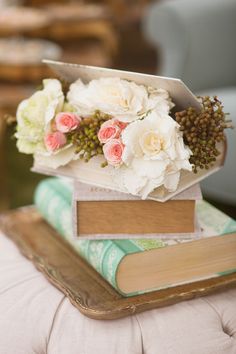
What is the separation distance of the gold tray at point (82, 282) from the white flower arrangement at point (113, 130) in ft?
0.66

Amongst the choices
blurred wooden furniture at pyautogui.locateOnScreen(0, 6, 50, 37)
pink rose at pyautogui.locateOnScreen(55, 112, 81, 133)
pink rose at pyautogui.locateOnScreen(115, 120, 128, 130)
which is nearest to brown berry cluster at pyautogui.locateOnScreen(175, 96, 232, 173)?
pink rose at pyautogui.locateOnScreen(115, 120, 128, 130)

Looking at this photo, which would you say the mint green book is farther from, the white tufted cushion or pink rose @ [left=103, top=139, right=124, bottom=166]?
pink rose @ [left=103, top=139, right=124, bottom=166]

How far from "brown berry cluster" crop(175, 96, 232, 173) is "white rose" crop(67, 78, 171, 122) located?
0.16ft

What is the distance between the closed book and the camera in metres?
1.22

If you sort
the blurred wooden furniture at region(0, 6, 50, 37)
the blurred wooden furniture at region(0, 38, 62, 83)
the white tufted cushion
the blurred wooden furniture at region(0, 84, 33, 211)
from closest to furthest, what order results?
the white tufted cushion, the blurred wooden furniture at region(0, 84, 33, 211), the blurred wooden furniture at region(0, 38, 62, 83), the blurred wooden furniture at region(0, 6, 50, 37)

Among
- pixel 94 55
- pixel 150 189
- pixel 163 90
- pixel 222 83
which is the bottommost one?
pixel 94 55

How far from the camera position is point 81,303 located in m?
1.15

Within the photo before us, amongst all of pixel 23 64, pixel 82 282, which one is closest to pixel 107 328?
pixel 82 282

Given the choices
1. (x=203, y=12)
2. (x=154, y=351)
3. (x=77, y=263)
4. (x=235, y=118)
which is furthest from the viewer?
(x=203, y=12)

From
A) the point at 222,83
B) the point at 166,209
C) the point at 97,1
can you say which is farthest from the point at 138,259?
the point at 97,1

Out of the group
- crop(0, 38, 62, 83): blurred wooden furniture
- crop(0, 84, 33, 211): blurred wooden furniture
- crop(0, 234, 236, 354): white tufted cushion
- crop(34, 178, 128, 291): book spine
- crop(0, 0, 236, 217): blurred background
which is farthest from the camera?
crop(0, 38, 62, 83): blurred wooden furniture

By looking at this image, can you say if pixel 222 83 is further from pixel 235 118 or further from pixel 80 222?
pixel 80 222

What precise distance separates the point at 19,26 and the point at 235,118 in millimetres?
1720

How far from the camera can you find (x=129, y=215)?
48.5 inches
